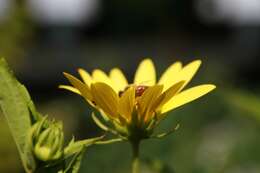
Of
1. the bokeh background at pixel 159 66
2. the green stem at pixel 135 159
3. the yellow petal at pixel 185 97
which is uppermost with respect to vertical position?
the yellow petal at pixel 185 97

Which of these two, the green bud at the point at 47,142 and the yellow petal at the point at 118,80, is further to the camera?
the yellow petal at the point at 118,80

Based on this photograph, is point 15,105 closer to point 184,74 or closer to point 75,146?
point 75,146

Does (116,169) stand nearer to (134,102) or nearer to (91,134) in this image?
(91,134)

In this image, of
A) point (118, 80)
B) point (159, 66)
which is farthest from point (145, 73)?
point (159, 66)

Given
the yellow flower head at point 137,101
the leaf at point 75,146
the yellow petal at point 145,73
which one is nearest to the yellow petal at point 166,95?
the yellow flower head at point 137,101

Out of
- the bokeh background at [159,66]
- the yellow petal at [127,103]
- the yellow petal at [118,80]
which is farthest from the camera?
the bokeh background at [159,66]

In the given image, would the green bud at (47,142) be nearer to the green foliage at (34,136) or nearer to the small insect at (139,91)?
the green foliage at (34,136)

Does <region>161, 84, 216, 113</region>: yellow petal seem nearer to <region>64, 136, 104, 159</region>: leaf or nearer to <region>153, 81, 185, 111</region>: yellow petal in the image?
<region>153, 81, 185, 111</region>: yellow petal

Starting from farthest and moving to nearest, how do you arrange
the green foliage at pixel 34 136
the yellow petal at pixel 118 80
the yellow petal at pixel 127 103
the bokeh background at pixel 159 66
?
the bokeh background at pixel 159 66 → the yellow petal at pixel 118 80 → the yellow petal at pixel 127 103 → the green foliage at pixel 34 136
